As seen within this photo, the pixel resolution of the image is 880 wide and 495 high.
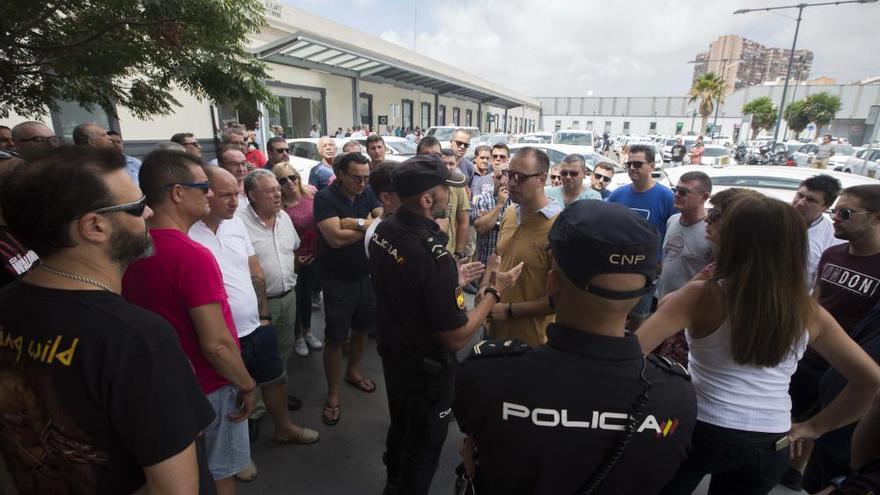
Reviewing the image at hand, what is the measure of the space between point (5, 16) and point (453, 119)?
32.1m

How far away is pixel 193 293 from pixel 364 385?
220 cm

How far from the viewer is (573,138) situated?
635 inches

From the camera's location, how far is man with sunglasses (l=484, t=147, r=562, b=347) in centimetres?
238

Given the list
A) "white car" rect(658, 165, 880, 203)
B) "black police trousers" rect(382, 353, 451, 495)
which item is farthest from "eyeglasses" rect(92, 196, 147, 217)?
"white car" rect(658, 165, 880, 203)

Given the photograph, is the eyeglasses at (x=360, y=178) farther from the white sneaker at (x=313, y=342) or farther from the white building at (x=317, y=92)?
the white building at (x=317, y=92)

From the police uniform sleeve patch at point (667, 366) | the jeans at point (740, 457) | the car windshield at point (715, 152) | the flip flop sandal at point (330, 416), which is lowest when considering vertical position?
the flip flop sandal at point (330, 416)

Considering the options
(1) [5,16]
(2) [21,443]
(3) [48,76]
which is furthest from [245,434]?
(3) [48,76]

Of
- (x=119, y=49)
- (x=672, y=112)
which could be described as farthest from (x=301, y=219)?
(x=672, y=112)

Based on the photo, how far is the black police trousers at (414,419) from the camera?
2.12 metres

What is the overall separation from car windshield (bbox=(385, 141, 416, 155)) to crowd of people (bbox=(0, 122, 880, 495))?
9775mm

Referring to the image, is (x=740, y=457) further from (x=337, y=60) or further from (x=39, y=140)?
(x=337, y=60)

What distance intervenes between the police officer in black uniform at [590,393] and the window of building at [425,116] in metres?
29.5

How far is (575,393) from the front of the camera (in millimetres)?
963

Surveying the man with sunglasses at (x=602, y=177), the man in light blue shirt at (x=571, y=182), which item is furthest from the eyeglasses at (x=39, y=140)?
the man with sunglasses at (x=602, y=177)
